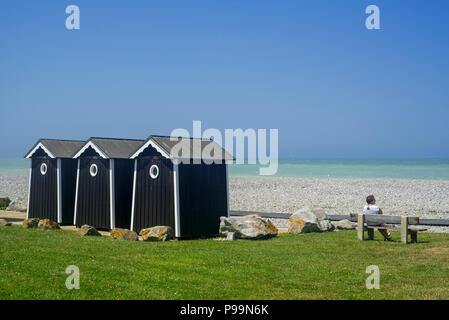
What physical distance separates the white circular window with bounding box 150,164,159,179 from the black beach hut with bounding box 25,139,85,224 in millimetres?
6473

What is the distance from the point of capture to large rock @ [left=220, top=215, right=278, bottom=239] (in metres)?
18.8

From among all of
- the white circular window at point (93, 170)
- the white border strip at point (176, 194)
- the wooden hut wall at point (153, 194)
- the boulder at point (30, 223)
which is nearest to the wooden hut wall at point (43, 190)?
the white circular window at point (93, 170)

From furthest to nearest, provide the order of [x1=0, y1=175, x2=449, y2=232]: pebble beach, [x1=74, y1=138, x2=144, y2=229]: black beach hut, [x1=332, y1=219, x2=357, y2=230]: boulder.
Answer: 1. [x1=0, y1=175, x2=449, y2=232]: pebble beach
2. [x1=74, y1=138, x2=144, y2=229]: black beach hut
3. [x1=332, y1=219, x2=357, y2=230]: boulder

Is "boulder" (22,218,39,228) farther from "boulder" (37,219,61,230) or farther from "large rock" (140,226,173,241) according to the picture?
"large rock" (140,226,173,241)

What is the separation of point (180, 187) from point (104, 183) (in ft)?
15.2

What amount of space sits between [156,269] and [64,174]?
544 inches

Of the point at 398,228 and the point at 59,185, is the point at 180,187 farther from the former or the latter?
the point at 59,185

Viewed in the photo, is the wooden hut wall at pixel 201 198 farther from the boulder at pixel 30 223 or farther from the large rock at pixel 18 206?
the large rock at pixel 18 206

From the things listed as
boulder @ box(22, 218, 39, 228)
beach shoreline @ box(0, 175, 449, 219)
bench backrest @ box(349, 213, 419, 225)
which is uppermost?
bench backrest @ box(349, 213, 419, 225)

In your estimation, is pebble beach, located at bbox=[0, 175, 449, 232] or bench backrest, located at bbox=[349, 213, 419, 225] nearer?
bench backrest, located at bbox=[349, 213, 419, 225]

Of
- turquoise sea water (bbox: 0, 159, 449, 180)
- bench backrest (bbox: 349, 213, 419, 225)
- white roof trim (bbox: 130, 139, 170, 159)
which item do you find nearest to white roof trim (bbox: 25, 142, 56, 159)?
white roof trim (bbox: 130, 139, 170, 159)

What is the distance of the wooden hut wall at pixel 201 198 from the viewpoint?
19.8 meters
